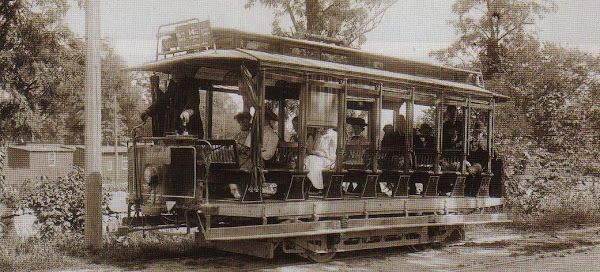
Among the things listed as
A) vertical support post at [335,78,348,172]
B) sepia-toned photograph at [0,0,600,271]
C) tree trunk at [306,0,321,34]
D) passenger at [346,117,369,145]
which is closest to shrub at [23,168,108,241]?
sepia-toned photograph at [0,0,600,271]

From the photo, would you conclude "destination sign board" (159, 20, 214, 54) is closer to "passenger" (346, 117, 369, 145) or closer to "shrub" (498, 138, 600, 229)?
"passenger" (346, 117, 369, 145)

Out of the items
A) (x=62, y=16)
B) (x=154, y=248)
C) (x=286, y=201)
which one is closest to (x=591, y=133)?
(x=286, y=201)

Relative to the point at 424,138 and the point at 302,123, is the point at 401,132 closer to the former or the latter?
the point at 424,138

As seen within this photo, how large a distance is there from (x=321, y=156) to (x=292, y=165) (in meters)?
0.82

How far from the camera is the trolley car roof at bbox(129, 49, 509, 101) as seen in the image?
7820 mm

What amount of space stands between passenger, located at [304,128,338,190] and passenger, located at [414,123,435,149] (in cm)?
260

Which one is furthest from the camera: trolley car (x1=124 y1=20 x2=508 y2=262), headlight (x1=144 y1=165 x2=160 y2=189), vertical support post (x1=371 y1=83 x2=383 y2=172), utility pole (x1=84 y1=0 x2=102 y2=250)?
vertical support post (x1=371 y1=83 x2=383 y2=172)

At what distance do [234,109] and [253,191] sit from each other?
431cm

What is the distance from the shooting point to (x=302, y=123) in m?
8.48

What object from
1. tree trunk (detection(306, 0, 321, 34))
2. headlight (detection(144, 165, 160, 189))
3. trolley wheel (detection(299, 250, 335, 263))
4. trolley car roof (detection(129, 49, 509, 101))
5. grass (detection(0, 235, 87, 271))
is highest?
tree trunk (detection(306, 0, 321, 34))

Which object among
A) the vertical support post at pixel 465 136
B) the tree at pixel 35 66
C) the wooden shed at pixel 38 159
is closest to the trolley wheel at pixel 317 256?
the vertical support post at pixel 465 136

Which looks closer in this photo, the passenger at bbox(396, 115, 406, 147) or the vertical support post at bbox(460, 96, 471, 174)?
the passenger at bbox(396, 115, 406, 147)

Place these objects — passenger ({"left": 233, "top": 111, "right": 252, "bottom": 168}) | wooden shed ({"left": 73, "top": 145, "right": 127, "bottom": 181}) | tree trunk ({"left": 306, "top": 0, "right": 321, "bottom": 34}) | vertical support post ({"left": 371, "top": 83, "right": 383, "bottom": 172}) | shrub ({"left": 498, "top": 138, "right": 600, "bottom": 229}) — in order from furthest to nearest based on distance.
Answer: wooden shed ({"left": 73, "top": 145, "right": 127, "bottom": 181})
tree trunk ({"left": 306, "top": 0, "right": 321, "bottom": 34})
shrub ({"left": 498, "top": 138, "right": 600, "bottom": 229})
vertical support post ({"left": 371, "top": 83, "right": 383, "bottom": 172})
passenger ({"left": 233, "top": 111, "right": 252, "bottom": 168})

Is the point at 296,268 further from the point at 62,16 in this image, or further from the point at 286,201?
the point at 62,16
